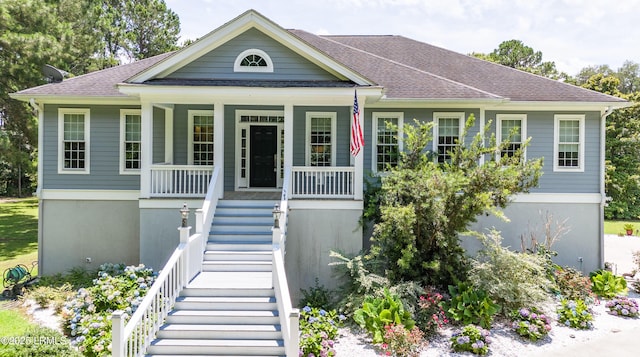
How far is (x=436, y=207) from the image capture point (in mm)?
8609

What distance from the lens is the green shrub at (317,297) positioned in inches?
365

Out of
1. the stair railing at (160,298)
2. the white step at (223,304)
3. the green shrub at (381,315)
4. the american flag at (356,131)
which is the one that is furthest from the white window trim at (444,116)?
the white step at (223,304)

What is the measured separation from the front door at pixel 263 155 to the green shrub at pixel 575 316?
8554 mm

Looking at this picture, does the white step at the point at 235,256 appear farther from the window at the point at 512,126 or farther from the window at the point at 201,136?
the window at the point at 512,126

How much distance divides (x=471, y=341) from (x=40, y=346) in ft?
23.2

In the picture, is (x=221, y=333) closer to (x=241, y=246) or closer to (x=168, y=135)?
(x=241, y=246)

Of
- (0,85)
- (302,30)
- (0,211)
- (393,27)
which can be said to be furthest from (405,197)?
(0,211)

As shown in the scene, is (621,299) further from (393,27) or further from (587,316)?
(393,27)

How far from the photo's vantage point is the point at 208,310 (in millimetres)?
7430

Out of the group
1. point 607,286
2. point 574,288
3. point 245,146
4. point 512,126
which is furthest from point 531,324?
point 245,146

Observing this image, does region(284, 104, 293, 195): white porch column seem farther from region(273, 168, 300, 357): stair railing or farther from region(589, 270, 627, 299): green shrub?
region(589, 270, 627, 299): green shrub

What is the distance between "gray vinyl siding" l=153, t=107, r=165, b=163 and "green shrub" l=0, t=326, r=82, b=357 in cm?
683

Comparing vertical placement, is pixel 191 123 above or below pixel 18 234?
above

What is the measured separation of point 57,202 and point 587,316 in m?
14.0
